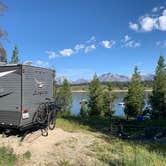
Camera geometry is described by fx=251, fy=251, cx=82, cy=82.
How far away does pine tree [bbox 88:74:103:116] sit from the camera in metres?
33.2

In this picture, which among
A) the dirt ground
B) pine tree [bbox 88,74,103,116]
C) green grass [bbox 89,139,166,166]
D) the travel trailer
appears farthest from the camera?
pine tree [bbox 88,74,103,116]

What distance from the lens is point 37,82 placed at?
9969 millimetres

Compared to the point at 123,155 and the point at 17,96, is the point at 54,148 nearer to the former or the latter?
the point at 17,96

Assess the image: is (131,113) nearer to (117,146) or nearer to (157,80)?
(157,80)

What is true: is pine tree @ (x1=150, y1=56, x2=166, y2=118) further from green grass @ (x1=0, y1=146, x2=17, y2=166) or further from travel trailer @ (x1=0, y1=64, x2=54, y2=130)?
green grass @ (x1=0, y1=146, x2=17, y2=166)

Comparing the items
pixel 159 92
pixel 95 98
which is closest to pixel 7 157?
pixel 159 92

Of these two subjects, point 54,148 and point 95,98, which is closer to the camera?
point 54,148

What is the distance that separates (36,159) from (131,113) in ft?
81.1

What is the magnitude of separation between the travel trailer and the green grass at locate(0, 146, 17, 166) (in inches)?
48.9

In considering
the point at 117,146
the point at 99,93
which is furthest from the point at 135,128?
the point at 99,93

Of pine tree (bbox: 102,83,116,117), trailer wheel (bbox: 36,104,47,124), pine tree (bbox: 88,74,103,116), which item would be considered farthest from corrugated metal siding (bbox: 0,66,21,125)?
pine tree (bbox: 102,83,116,117)

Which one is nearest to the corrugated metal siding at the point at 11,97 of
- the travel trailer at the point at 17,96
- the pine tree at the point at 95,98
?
the travel trailer at the point at 17,96

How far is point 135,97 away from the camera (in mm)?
31359

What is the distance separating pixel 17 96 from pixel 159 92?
2380 cm
